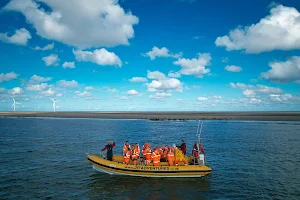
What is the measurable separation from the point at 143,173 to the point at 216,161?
7.67m

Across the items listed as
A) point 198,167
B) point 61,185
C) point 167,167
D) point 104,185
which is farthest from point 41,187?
point 198,167

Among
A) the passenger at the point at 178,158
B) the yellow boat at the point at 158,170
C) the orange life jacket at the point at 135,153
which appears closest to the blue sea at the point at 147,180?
the yellow boat at the point at 158,170

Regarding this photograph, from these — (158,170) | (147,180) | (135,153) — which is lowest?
(147,180)

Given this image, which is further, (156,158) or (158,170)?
(156,158)

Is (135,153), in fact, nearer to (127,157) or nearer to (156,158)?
(127,157)

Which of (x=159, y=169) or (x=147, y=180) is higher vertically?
(x=159, y=169)

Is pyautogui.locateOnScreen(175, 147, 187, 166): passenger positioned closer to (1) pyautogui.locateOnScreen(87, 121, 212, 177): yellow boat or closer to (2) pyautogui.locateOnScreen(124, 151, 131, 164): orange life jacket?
(1) pyautogui.locateOnScreen(87, 121, 212, 177): yellow boat

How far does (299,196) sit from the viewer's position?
1384cm

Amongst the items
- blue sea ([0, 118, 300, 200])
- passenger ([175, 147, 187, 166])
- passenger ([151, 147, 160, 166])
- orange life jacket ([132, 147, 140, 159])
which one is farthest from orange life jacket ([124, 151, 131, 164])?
passenger ([175, 147, 187, 166])

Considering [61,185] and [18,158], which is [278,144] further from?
[18,158]

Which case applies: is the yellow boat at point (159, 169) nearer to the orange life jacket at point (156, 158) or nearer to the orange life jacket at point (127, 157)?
the orange life jacket at point (156, 158)

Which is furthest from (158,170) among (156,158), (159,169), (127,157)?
(127,157)

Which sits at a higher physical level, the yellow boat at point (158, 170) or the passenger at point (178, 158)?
the passenger at point (178, 158)

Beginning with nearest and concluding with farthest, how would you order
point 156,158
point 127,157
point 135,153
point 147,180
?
1. point 147,180
2. point 156,158
3. point 127,157
4. point 135,153
